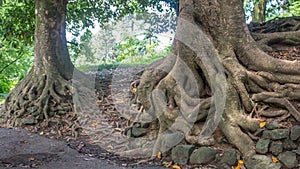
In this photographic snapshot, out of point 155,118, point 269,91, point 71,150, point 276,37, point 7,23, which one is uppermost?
point 7,23

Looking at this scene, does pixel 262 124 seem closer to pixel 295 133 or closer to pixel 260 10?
pixel 295 133

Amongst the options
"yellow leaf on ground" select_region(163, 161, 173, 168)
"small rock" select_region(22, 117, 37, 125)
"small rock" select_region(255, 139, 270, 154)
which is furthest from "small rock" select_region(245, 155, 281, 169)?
"small rock" select_region(22, 117, 37, 125)

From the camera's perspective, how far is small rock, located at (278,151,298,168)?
389cm

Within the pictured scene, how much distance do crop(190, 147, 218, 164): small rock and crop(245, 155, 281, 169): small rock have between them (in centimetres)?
45

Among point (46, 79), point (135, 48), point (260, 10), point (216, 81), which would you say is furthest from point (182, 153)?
point (135, 48)

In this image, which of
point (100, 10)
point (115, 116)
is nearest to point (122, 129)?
point (115, 116)

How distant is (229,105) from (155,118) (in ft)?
4.15

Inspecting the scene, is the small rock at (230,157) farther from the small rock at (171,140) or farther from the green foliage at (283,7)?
the green foliage at (283,7)

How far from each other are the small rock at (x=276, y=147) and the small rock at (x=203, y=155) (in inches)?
27.3

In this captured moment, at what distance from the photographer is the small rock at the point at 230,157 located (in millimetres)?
4188

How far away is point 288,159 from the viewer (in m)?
3.93

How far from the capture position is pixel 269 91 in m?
4.61

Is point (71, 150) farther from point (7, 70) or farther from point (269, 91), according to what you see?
point (7, 70)

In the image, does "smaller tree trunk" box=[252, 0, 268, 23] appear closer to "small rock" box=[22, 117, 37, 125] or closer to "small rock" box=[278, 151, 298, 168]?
"small rock" box=[22, 117, 37, 125]
